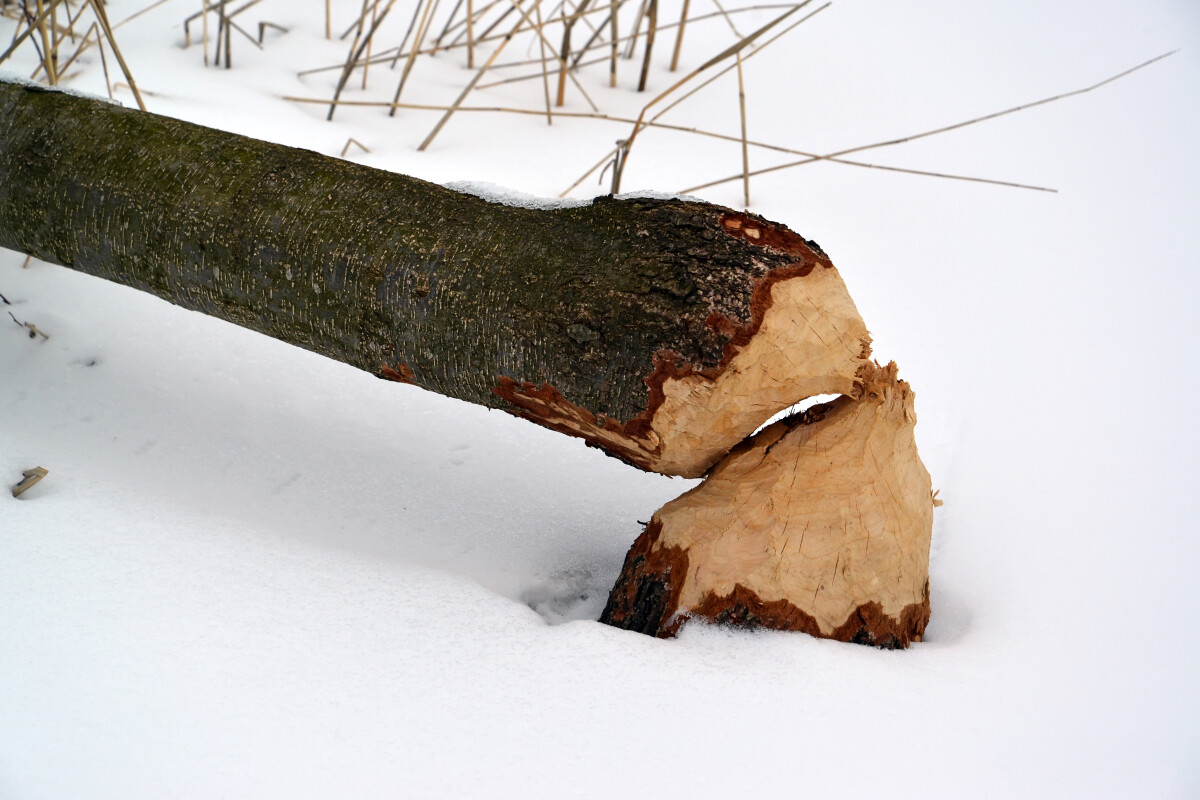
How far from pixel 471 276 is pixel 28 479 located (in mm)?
704

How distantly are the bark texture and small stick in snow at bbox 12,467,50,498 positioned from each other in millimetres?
313

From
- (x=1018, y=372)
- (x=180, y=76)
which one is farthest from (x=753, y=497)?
(x=180, y=76)

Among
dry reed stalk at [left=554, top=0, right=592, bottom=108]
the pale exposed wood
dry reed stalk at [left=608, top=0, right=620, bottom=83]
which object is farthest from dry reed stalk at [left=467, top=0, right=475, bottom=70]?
the pale exposed wood

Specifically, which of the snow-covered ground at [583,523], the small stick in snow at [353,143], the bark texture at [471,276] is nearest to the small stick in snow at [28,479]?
the snow-covered ground at [583,523]

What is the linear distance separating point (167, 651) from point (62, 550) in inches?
10.3

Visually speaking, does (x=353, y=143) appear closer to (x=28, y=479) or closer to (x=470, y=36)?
(x=470, y=36)

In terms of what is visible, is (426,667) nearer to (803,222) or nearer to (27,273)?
(27,273)

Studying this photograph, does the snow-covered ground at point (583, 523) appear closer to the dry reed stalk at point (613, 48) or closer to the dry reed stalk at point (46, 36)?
the dry reed stalk at point (613, 48)

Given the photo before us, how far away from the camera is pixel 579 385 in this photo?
117 cm

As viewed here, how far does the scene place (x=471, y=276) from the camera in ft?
3.94

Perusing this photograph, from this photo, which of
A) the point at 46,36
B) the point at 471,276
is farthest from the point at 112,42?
the point at 471,276

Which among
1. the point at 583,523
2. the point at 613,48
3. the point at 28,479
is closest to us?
the point at 28,479

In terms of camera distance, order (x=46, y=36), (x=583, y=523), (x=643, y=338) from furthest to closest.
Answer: (x=46, y=36) < (x=583, y=523) < (x=643, y=338)

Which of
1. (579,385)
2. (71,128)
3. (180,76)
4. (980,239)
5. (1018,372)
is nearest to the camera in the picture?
(579,385)
